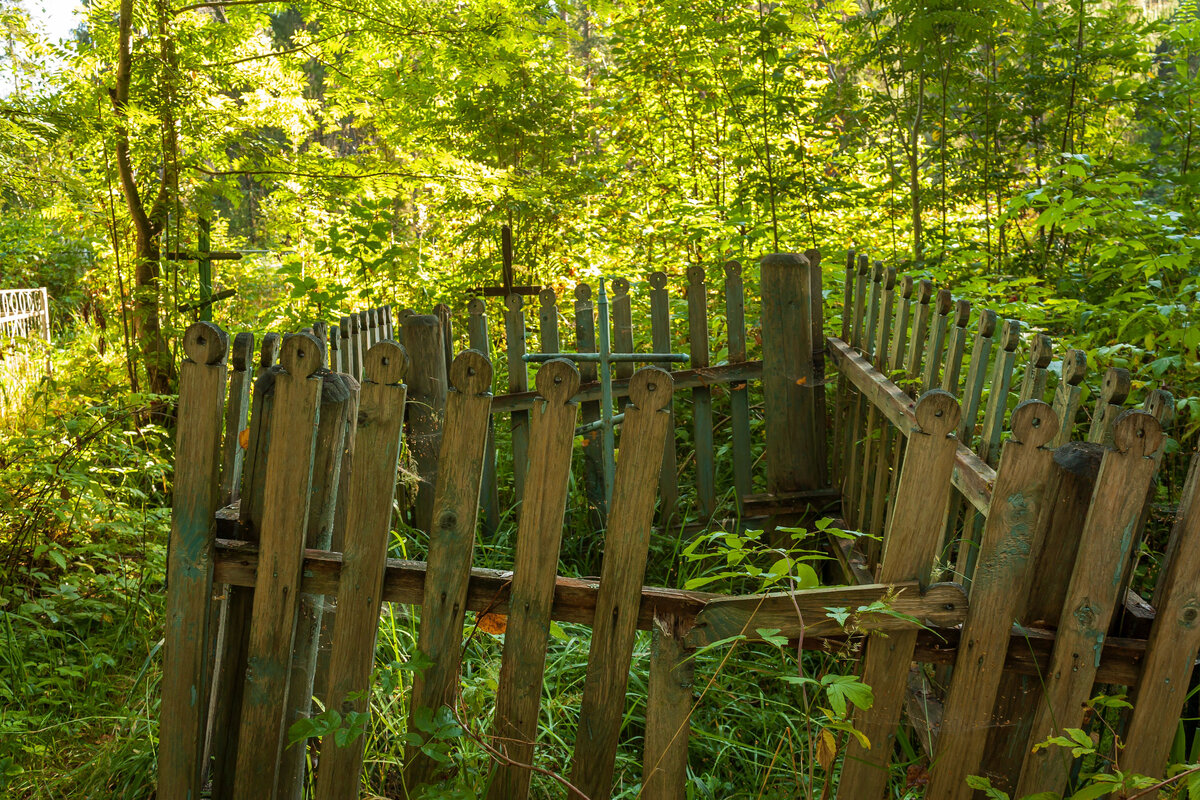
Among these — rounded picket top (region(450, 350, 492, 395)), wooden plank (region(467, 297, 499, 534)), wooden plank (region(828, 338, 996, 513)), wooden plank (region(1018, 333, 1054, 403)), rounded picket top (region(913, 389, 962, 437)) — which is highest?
wooden plank (region(1018, 333, 1054, 403))

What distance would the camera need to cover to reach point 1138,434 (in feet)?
4.64

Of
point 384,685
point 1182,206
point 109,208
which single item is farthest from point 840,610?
point 109,208

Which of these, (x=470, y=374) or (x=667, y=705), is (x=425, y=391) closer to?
(x=470, y=374)

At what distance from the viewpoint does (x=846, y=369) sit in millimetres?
3463

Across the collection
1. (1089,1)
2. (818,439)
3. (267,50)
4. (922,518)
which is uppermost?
(1089,1)

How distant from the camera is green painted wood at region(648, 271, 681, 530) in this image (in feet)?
12.0

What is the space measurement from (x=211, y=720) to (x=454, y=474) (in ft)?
3.20

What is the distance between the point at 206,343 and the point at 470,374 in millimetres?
598

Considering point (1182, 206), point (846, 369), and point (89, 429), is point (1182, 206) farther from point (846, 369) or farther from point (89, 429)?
point (89, 429)

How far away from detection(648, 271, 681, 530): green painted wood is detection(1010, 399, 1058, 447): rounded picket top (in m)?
2.11

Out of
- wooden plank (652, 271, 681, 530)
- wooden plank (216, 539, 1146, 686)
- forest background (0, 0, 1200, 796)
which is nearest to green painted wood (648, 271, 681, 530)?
wooden plank (652, 271, 681, 530)

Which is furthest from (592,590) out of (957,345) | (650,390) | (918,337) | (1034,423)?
(918,337)

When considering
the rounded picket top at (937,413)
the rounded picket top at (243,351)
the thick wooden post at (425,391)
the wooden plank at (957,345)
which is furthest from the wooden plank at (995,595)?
the thick wooden post at (425,391)

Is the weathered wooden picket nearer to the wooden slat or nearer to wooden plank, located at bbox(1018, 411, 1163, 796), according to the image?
wooden plank, located at bbox(1018, 411, 1163, 796)
